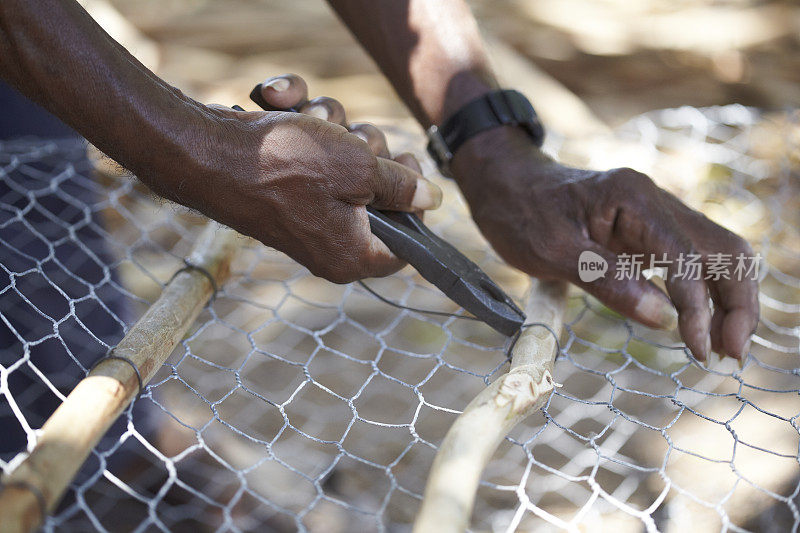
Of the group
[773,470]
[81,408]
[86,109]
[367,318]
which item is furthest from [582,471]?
[86,109]

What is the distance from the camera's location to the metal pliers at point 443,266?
90 cm

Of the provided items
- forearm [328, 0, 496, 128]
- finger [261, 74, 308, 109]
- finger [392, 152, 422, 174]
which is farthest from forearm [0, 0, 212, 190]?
forearm [328, 0, 496, 128]

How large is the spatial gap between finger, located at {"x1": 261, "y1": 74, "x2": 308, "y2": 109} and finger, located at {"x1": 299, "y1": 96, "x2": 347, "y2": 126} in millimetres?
23

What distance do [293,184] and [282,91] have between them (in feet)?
0.70

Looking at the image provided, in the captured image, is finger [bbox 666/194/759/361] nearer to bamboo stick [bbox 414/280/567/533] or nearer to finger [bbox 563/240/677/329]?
finger [bbox 563/240/677/329]

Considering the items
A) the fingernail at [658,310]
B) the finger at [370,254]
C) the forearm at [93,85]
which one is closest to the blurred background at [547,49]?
the fingernail at [658,310]

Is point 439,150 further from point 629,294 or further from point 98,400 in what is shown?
point 98,400

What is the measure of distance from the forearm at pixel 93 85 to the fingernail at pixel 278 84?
19 centimetres

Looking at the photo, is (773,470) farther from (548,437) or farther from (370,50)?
(370,50)

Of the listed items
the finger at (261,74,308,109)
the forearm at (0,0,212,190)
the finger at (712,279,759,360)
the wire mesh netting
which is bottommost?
the wire mesh netting

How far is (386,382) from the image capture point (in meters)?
1.73

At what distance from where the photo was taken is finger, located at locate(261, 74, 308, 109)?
0.97 m

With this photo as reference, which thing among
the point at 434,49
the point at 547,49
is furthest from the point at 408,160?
the point at 547,49

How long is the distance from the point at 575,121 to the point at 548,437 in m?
0.86
